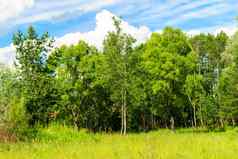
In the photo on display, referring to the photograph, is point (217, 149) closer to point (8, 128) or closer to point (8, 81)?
point (8, 128)

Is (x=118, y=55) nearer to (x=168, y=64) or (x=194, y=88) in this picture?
(x=168, y=64)

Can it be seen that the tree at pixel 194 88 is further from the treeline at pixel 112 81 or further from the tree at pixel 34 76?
the tree at pixel 34 76

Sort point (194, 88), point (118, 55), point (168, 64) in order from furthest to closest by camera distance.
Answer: point (194, 88) < point (168, 64) < point (118, 55)

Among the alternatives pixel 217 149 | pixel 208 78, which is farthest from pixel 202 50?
pixel 217 149

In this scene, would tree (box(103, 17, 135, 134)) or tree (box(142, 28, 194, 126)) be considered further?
tree (box(142, 28, 194, 126))

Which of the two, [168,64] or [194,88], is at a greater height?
[168,64]

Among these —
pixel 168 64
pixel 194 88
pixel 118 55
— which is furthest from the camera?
pixel 194 88

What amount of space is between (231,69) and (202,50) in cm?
4418

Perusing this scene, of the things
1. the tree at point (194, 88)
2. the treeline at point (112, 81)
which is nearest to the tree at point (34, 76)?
the treeline at point (112, 81)

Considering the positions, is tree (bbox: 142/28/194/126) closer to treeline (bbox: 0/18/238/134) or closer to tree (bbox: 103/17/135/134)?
treeline (bbox: 0/18/238/134)

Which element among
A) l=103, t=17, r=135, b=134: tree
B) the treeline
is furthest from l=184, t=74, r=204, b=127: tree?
l=103, t=17, r=135, b=134: tree

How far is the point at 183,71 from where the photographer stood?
2714 inches

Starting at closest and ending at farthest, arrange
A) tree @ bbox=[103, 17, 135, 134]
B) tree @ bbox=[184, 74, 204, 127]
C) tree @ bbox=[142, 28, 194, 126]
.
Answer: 1. tree @ bbox=[103, 17, 135, 134]
2. tree @ bbox=[142, 28, 194, 126]
3. tree @ bbox=[184, 74, 204, 127]

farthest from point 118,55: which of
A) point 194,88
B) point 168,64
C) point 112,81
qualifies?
point 194,88
